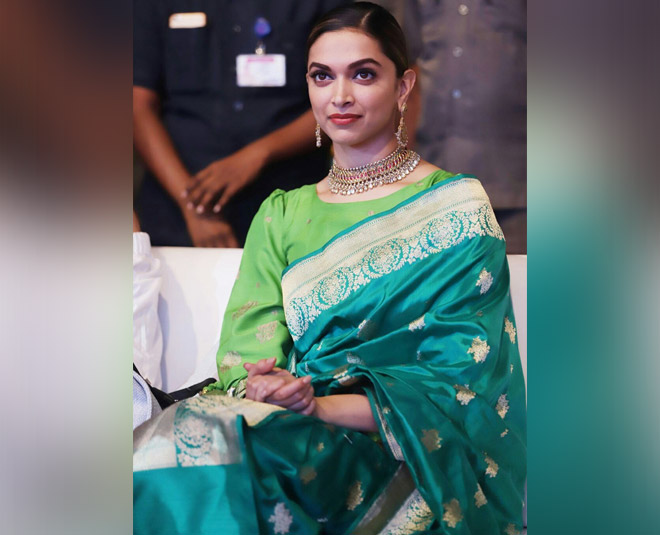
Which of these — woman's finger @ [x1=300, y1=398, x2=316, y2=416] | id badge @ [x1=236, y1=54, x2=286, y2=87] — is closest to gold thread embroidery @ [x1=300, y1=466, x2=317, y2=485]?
woman's finger @ [x1=300, y1=398, x2=316, y2=416]

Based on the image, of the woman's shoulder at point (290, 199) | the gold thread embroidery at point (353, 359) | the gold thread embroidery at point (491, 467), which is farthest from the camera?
the woman's shoulder at point (290, 199)

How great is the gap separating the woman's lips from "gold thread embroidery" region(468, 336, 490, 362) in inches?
20.7

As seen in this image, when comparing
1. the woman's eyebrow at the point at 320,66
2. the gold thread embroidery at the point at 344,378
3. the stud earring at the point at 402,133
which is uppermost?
the woman's eyebrow at the point at 320,66

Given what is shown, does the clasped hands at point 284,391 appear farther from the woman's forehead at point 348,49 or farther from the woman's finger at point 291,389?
the woman's forehead at point 348,49

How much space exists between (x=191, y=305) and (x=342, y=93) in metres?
0.76

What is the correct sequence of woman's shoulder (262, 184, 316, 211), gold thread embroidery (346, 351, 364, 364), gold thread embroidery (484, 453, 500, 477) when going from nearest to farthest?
1. gold thread embroidery (484, 453, 500, 477)
2. gold thread embroidery (346, 351, 364, 364)
3. woman's shoulder (262, 184, 316, 211)

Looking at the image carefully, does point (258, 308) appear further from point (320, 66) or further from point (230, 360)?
point (320, 66)

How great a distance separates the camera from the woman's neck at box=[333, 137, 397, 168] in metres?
1.56

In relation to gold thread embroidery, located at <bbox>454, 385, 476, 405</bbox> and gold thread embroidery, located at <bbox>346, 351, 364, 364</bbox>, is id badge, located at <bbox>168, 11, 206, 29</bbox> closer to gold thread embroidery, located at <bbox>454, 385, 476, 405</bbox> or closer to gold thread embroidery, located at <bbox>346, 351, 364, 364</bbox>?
gold thread embroidery, located at <bbox>346, 351, 364, 364</bbox>

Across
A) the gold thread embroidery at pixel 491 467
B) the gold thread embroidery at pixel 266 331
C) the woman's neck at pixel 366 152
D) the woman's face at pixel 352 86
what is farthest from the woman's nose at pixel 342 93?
the gold thread embroidery at pixel 491 467

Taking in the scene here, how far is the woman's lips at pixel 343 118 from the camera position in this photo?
1.52 meters

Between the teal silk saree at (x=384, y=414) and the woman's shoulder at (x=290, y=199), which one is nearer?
the teal silk saree at (x=384, y=414)
